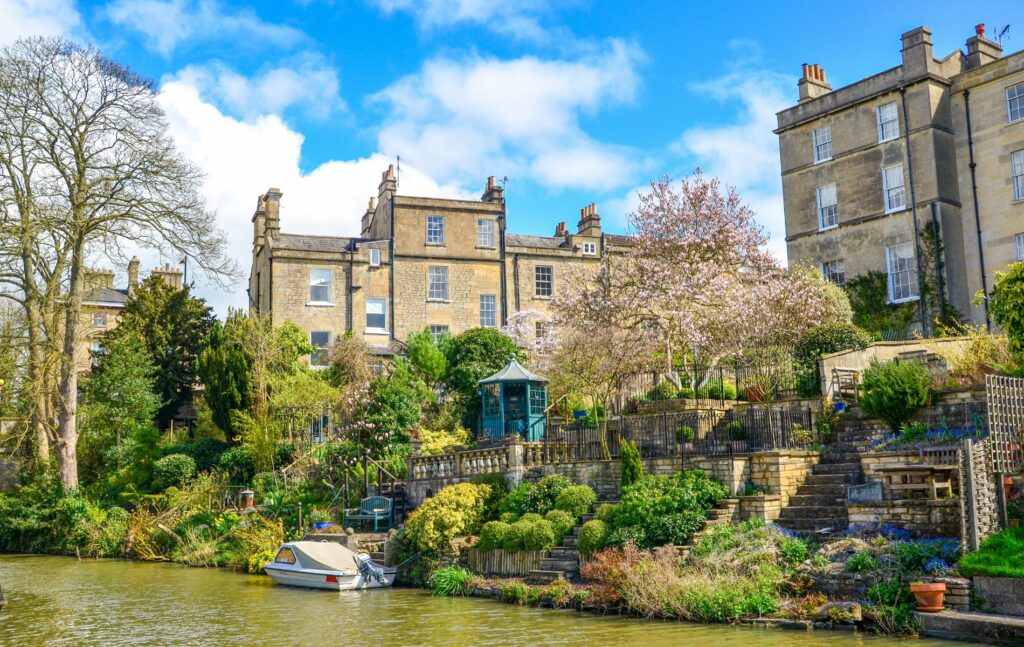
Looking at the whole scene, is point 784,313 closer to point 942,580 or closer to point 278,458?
point 942,580

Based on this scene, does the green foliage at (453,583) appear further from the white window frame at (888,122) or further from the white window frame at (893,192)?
the white window frame at (888,122)

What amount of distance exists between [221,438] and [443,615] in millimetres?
19648

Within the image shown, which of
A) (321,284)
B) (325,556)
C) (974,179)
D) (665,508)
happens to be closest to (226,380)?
(321,284)

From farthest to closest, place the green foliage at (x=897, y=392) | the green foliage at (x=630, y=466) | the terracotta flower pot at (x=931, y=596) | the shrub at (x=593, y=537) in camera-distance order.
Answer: the green foliage at (x=630, y=466) < the green foliage at (x=897, y=392) < the shrub at (x=593, y=537) < the terracotta flower pot at (x=931, y=596)

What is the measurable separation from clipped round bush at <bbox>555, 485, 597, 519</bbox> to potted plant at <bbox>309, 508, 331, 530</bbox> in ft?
24.8

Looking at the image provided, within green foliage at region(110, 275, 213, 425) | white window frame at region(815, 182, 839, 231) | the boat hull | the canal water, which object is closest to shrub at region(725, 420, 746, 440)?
the canal water

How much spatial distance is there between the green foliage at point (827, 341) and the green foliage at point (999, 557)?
11887 mm

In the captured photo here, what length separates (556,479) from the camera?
857 inches

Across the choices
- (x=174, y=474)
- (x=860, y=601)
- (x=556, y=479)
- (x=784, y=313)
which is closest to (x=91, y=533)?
(x=174, y=474)

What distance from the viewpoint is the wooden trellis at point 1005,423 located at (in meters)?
15.1

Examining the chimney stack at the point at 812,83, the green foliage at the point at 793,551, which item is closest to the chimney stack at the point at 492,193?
the chimney stack at the point at 812,83

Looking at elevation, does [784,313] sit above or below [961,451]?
above

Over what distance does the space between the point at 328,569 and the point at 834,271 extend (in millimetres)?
21670

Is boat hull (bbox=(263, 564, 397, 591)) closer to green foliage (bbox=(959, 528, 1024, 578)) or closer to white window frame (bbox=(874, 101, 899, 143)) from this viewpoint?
green foliage (bbox=(959, 528, 1024, 578))
